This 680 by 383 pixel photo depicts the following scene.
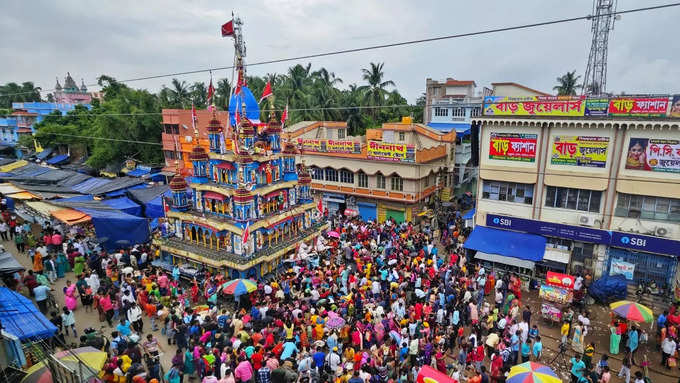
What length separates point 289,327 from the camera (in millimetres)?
12188

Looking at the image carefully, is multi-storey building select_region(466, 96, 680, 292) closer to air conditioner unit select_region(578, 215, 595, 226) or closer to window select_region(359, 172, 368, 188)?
air conditioner unit select_region(578, 215, 595, 226)

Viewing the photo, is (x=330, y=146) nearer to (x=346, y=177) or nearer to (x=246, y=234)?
(x=346, y=177)

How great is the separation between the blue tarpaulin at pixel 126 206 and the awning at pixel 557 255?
914 inches

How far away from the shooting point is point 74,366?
27.5 ft

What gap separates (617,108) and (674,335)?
9.75 metres

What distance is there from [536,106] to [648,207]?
22.0 feet

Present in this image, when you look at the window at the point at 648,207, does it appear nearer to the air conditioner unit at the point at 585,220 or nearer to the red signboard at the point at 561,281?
the air conditioner unit at the point at 585,220

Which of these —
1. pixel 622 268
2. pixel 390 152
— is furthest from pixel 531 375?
pixel 390 152

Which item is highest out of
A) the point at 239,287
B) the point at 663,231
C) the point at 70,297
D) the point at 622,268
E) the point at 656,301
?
the point at 663,231

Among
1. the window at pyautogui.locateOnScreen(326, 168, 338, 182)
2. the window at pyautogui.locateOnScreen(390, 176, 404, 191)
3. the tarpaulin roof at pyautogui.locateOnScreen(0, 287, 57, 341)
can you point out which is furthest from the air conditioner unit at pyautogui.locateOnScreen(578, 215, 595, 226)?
the tarpaulin roof at pyautogui.locateOnScreen(0, 287, 57, 341)

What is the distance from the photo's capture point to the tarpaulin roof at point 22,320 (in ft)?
33.0

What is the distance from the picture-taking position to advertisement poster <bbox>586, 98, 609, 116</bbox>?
17344mm

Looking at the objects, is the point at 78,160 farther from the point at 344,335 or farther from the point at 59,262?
the point at 344,335

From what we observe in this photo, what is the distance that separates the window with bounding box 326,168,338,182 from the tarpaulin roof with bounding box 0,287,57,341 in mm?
21279
